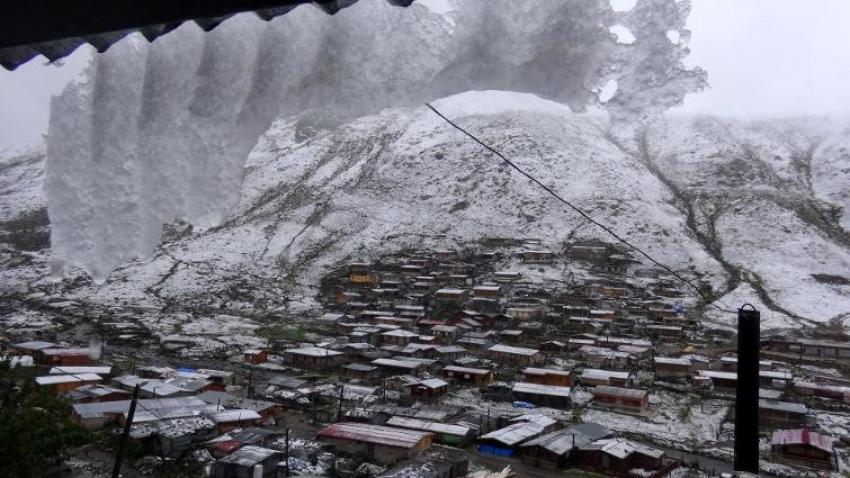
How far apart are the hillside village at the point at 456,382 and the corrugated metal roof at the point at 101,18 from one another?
14.5 metres

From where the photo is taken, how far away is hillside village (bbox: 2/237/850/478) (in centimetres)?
1770

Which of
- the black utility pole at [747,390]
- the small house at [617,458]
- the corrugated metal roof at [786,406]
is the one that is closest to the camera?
the black utility pole at [747,390]

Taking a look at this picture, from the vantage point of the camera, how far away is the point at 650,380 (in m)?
28.6

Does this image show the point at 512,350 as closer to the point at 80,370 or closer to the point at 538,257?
the point at 80,370

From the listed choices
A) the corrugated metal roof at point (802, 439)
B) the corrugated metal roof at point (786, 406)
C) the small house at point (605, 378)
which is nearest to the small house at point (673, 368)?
the small house at point (605, 378)

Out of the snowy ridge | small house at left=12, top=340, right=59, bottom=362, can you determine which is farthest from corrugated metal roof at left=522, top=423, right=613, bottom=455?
small house at left=12, top=340, right=59, bottom=362

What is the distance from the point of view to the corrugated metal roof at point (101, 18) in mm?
1731

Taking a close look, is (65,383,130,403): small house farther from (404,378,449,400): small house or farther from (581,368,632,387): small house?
(581,368,632,387): small house

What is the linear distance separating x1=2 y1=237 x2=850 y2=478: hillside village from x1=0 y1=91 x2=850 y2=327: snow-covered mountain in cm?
676

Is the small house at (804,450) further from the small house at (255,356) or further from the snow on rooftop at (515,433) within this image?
the small house at (255,356)

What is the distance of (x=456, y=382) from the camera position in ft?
94.7

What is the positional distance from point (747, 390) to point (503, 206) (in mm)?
64318

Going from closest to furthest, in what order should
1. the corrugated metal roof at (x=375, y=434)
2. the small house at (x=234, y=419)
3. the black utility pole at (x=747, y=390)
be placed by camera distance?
the black utility pole at (x=747, y=390) < the corrugated metal roof at (x=375, y=434) < the small house at (x=234, y=419)

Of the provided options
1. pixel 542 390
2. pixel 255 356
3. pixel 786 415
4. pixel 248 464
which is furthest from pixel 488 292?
pixel 248 464
